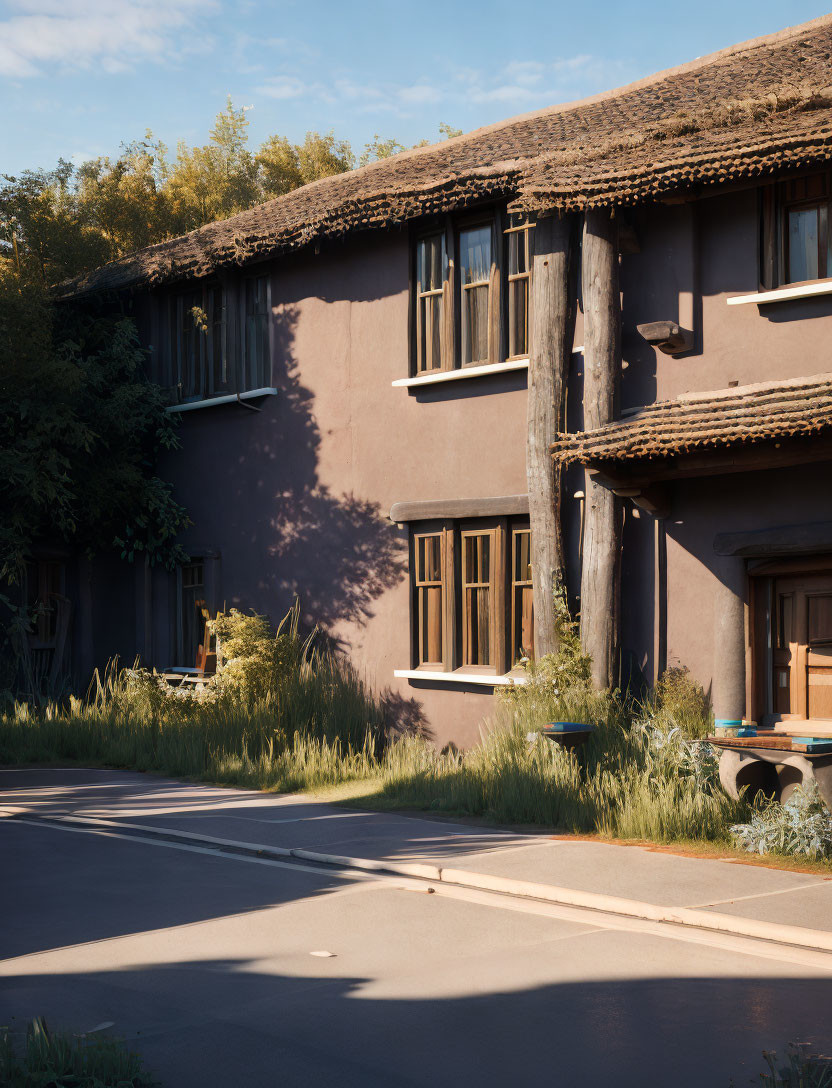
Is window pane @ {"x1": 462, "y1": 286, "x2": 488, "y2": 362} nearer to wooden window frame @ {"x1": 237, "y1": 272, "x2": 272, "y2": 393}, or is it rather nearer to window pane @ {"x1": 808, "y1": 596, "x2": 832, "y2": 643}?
wooden window frame @ {"x1": 237, "y1": 272, "x2": 272, "y2": 393}

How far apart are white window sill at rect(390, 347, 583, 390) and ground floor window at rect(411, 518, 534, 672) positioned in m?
1.75

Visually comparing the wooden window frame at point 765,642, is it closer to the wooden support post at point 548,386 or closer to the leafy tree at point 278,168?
the wooden support post at point 548,386

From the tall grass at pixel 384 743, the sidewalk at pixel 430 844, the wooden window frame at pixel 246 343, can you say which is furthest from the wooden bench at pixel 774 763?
the wooden window frame at pixel 246 343

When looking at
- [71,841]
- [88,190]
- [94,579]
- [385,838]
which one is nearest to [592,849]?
[385,838]

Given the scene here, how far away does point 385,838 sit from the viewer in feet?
34.9

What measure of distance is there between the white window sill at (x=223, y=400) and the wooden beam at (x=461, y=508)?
296cm

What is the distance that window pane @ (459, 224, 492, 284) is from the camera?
50.9ft

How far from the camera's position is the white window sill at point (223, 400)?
18.1 m

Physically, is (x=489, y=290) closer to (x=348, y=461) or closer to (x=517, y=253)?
(x=517, y=253)

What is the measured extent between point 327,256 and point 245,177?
20000 mm

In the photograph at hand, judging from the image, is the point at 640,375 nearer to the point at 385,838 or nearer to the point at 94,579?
the point at 385,838

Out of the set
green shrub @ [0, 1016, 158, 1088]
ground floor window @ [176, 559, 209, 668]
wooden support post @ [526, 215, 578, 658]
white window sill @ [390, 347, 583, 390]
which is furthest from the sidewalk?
white window sill @ [390, 347, 583, 390]

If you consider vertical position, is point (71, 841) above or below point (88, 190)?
below

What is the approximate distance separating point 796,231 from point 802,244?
156 millimetres
